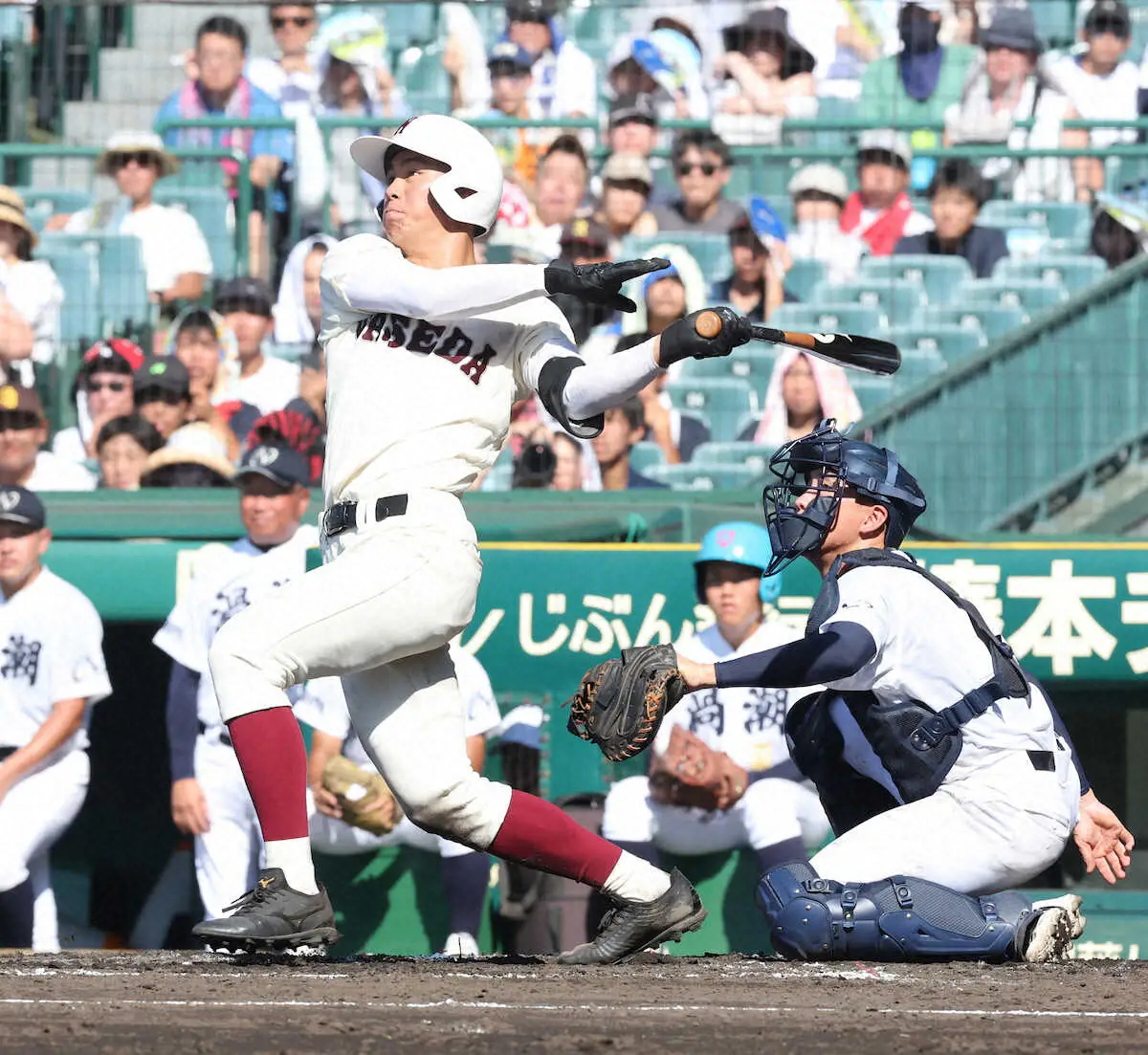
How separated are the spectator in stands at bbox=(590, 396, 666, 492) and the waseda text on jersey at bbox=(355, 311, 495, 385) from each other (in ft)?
11.3

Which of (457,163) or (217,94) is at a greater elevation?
(217,94)

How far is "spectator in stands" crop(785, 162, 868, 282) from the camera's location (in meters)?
8.68

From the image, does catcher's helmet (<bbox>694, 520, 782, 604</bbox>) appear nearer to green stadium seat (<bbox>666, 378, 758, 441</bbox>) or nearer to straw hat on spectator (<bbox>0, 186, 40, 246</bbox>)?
green stadium seat (<bbox>666, 378, 758, 441</bbox>)

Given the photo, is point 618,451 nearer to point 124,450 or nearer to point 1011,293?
point 124,450

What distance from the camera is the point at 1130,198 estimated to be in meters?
8.70

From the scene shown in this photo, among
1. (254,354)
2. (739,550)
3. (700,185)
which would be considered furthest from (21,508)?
(700,185)

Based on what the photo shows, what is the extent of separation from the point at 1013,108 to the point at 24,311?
4.66m

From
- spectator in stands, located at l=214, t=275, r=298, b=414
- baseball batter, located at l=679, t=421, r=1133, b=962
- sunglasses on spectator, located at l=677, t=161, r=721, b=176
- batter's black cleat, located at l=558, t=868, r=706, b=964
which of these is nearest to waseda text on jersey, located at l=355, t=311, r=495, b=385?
baseball batter, located at l=679, t=421, r=1133, b=962

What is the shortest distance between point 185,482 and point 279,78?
329 centimetres

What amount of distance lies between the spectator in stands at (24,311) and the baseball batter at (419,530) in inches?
173

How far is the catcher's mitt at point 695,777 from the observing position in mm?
6398

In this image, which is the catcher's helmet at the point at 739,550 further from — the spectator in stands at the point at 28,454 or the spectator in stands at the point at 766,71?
the spectator in stands at the point at 766,71

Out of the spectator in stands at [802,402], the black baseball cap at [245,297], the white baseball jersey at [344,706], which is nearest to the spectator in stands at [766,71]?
the spectator in stands at [802,402]

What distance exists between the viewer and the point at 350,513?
4.05 meters
